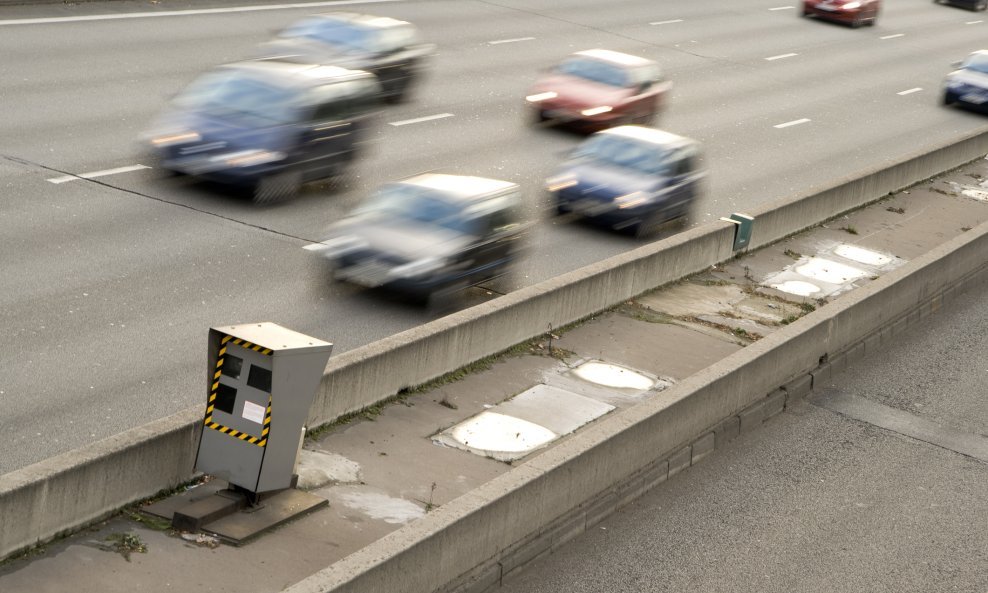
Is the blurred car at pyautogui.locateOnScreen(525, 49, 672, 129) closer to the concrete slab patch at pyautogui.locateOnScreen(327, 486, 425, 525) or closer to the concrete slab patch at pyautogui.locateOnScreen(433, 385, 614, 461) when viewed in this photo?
the concrete slab patch at pyautogui.locateOnScreen(433, 385, 614, 461)

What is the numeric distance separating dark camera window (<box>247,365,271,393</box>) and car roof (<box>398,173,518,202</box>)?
7.98 meters

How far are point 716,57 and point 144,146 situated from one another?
21863mm

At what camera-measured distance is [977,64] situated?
37.7 meters

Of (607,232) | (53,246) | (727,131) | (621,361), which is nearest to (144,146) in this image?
(53,246)

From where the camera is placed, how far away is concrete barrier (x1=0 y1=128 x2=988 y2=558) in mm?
8828

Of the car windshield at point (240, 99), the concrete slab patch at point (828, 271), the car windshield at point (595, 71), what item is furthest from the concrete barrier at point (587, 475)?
the car windshield at point (595, 71)

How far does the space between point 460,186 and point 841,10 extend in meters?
34.5

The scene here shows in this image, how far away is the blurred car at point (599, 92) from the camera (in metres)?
27.0

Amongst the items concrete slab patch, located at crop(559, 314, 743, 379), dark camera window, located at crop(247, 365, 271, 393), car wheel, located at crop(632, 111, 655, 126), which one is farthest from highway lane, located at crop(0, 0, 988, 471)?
dark camera window, located at crop(247, 365, 271, 393)

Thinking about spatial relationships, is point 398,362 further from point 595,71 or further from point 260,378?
point 595,71

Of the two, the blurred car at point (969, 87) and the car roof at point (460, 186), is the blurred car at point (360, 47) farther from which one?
the blurred car at point (969, 87)

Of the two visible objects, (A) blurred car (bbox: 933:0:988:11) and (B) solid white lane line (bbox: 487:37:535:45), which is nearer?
(B) solid white lane line (bbox: 487:37:535:45)

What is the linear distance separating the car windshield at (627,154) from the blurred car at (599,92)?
449cm

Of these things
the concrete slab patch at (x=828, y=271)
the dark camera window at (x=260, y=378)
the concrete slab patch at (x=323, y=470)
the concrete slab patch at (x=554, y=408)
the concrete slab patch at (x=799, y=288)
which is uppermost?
the dark camera window at (x=260, y=378)
